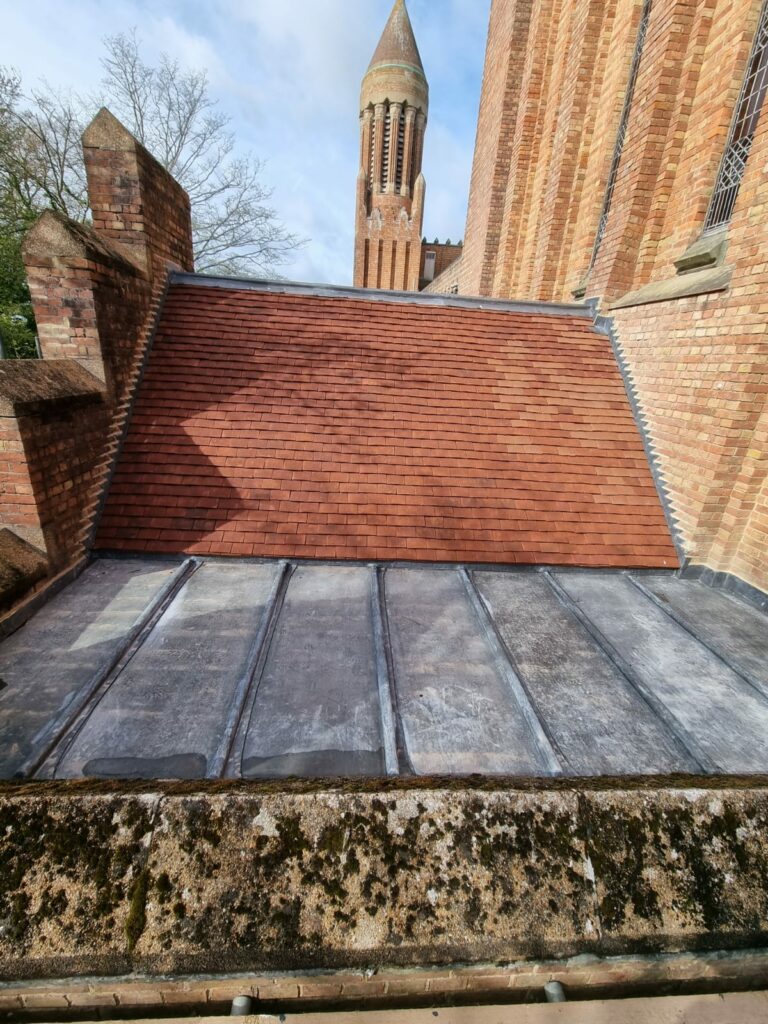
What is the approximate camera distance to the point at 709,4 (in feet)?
15.3

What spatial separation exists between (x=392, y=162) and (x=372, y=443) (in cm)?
3124

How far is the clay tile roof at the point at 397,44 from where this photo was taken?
2647 centimetres

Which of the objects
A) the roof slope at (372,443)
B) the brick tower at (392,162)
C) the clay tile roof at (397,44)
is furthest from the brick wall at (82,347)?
the clay tile roof at (397,44)

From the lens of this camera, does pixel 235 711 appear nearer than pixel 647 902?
No

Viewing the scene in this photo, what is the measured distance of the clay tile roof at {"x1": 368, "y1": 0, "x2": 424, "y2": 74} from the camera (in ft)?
86.8

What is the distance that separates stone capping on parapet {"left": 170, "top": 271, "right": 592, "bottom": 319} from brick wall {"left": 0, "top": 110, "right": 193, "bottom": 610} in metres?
0.69

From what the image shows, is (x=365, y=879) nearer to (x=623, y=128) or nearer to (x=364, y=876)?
(x=364, y=876)

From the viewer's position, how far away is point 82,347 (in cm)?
368

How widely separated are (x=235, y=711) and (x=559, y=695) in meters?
1.80

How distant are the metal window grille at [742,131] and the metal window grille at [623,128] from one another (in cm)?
151

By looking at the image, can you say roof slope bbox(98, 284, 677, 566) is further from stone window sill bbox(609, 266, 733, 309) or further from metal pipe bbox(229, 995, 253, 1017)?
metal pipe bbox(229, 995, 253, 1017)

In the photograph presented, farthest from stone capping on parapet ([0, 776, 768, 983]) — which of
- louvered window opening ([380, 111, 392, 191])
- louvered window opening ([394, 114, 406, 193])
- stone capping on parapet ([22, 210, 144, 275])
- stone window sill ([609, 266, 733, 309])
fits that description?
louvered window opening ([394, 114, 406, 193])

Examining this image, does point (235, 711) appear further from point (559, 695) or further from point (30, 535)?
point (30, 535)

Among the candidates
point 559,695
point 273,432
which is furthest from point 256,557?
point 559,695
